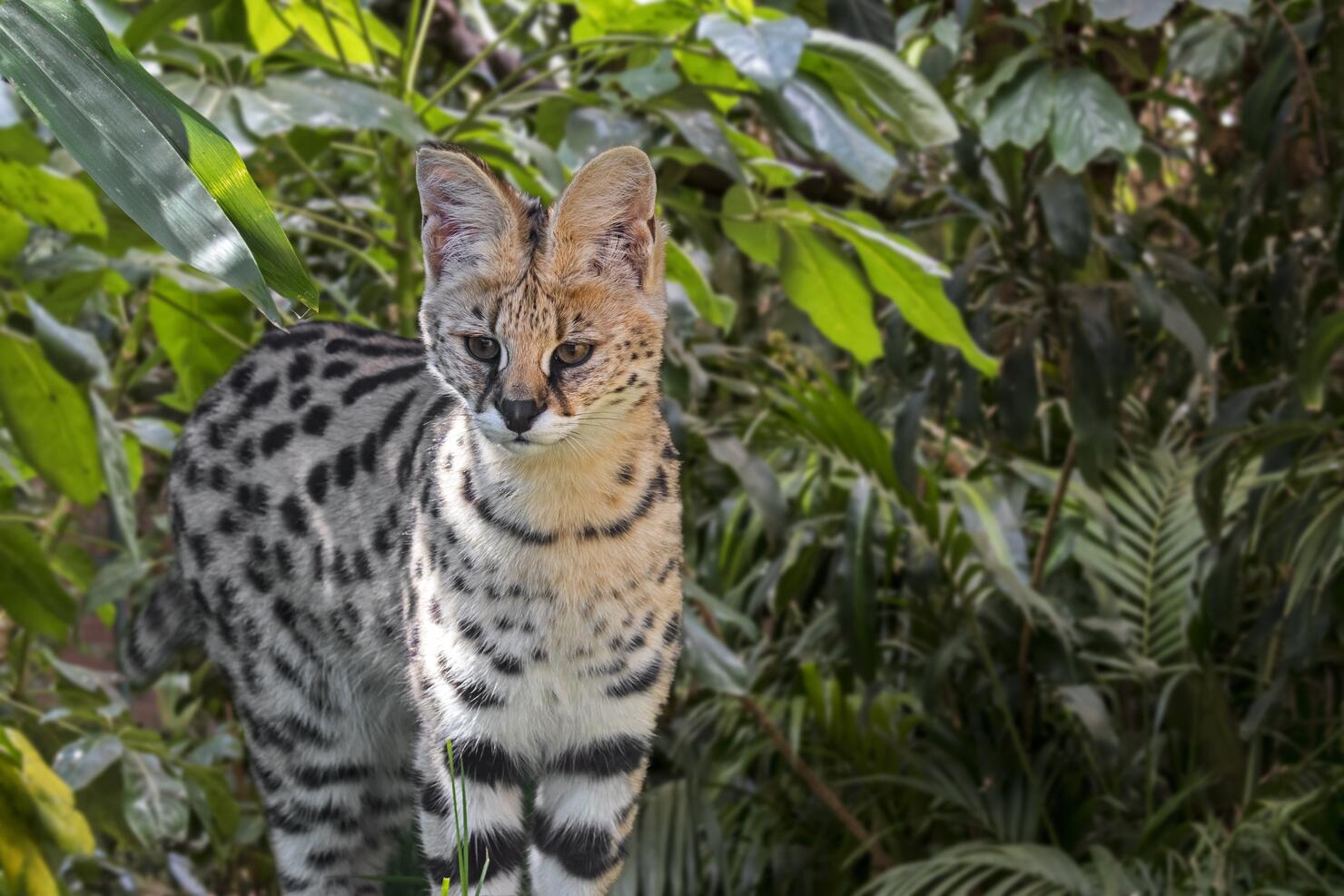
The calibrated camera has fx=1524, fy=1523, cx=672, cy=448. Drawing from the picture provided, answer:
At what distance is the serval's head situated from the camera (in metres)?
1.51

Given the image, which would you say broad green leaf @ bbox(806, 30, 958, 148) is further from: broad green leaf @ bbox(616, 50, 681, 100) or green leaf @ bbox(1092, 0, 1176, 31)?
green leaf @ bbox(1092, 0, 1176, 31)

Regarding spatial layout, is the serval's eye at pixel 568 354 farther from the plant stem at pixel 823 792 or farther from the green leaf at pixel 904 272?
the plant stem at pixel 823 792

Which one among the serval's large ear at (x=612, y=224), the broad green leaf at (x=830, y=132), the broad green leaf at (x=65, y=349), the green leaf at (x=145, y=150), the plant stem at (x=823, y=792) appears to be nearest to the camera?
the green leaf at (x=145, y=150)

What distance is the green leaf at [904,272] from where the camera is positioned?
2393 millimetres

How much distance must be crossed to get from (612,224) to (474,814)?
2.19 ft

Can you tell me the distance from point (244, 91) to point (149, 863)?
3233 mm

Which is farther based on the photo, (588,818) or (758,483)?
(758,483)

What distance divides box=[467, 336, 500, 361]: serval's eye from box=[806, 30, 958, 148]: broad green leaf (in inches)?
42.9

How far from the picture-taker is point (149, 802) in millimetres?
2744

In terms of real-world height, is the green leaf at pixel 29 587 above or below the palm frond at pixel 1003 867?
above

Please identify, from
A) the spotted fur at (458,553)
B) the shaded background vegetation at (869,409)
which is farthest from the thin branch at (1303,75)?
the spotted fur at (458,553)

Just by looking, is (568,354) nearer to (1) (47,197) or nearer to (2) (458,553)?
(2) (458,553)

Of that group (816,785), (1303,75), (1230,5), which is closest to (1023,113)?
(1230,5)

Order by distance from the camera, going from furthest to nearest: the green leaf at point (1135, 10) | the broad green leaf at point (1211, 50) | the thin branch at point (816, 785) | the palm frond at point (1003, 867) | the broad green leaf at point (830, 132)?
the broad green leaf at point (1211, 50) < the thin branch at point (816, 785) < the palm frond at point (1003, 867) < the green leaf at point (1135, 10) < the broad green leaf at point (830, 132)
